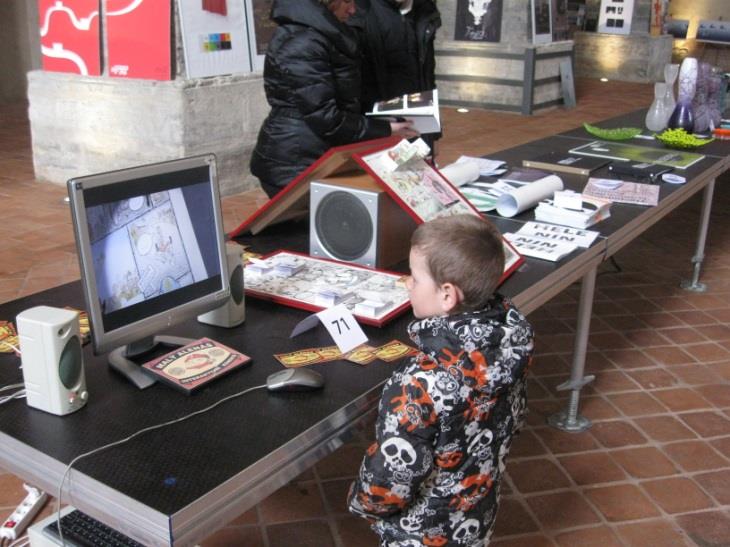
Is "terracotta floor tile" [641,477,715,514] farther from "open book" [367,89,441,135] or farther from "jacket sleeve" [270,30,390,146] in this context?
"jacket sleeve" [270,30,390,146]

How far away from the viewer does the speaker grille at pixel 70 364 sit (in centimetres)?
134

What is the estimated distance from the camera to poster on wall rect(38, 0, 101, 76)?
561 cm

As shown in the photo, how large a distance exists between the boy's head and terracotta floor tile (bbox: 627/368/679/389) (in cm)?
207

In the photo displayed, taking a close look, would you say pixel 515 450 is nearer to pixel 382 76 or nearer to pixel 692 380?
pixel 692 380

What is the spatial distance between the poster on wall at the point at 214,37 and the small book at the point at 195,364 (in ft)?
13.4

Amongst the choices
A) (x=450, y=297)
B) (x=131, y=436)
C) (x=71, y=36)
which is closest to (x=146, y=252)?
(x=131, y=436)

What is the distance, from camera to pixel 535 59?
9664mm

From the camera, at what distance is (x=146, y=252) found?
1.46 meters

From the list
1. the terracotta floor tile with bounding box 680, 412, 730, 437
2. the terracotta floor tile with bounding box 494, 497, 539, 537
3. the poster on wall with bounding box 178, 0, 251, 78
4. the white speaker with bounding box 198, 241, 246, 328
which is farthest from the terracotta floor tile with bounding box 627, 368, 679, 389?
the poster on wall with bounding box 178, 0, 251, 78

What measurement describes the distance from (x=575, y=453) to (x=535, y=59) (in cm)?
775

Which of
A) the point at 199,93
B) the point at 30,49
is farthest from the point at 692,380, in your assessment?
the point at 30,49

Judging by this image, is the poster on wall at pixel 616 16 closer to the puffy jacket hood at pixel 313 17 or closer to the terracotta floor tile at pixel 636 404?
the terracotta floor tile at pixel 636 404

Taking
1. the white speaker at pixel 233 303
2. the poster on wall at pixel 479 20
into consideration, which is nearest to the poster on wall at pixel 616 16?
the poster on wall at pixel 479 20

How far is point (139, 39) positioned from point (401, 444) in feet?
15.6
